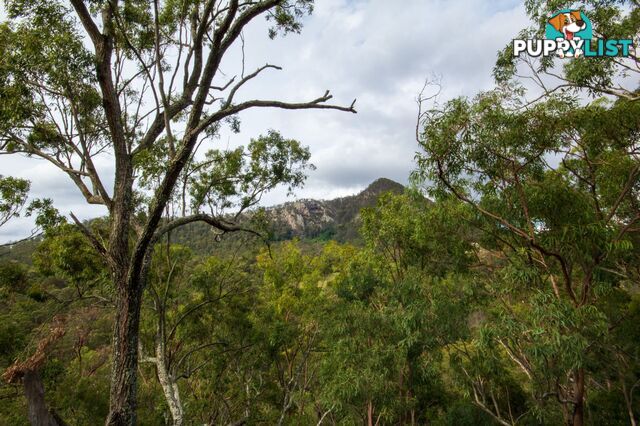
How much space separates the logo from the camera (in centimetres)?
543

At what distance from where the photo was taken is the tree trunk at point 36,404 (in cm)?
346

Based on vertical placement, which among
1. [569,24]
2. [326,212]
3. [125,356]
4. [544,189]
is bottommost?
[125,356]

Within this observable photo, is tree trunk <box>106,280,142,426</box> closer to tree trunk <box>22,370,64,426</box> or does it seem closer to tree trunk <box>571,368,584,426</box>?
tree trunk <box>22,370,64,426</box>

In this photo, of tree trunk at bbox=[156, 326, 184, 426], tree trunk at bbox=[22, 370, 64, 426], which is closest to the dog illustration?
tree trunk at bbox=[22, 370, 64, 426]

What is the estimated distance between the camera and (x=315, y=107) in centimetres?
409

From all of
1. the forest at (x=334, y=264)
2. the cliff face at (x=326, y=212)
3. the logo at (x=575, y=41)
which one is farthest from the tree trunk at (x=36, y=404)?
the cliff face at (x=326, y=212)

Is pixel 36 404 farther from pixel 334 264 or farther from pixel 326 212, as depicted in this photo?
pixel 326 212

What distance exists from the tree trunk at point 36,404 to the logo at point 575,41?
27.1 ft

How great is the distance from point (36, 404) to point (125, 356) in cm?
84

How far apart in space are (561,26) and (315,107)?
464 centimetres

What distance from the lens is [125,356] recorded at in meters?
3.83

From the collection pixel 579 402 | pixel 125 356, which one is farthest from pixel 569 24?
pixel 125 356

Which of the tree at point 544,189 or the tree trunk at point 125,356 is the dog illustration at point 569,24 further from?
the tree trunk at point 125,356

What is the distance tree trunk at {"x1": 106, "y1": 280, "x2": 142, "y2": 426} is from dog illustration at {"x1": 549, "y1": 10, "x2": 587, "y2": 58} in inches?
281
